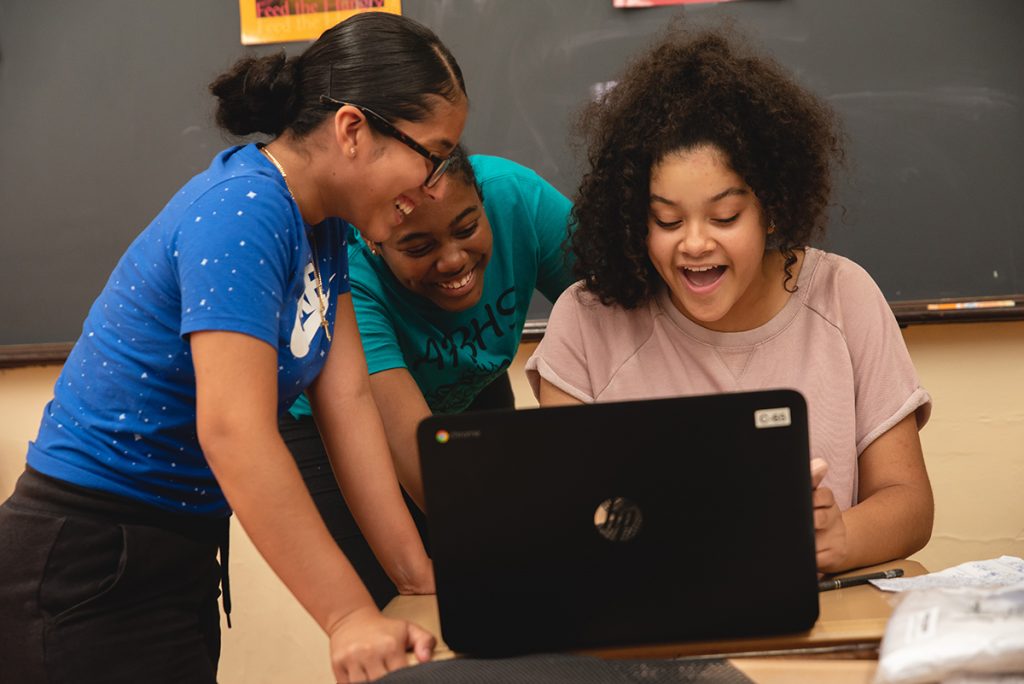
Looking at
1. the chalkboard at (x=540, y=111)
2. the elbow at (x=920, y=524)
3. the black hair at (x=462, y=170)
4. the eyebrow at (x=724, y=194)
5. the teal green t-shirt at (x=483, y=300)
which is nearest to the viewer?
the elbow at (x=920, y=524)

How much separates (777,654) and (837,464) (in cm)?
55

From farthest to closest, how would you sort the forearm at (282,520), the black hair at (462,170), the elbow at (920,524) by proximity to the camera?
the black hair at (462,170), the elbow at (920,524), the forearm at (282,520)

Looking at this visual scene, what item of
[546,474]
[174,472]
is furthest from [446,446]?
[174,472]

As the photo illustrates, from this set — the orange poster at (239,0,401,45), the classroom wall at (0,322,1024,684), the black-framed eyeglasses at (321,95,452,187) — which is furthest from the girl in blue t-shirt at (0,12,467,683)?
the classroom wall at (0,322,1024,684)

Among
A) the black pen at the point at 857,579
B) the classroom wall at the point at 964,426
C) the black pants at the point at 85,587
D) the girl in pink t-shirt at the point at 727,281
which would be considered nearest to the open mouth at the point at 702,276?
the girl in pink t-shirt at the point at 727,281

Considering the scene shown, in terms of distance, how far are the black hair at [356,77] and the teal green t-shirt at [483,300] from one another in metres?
0.40

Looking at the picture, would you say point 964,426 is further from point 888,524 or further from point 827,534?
point 827,534

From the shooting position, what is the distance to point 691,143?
4.37 ft

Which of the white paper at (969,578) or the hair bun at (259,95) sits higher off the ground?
the hair bun at (259,95)

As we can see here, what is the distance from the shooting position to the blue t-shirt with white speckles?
3.22 ft

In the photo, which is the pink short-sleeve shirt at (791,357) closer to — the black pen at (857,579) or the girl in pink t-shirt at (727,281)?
the girl in pink t-shirt at (727,281)

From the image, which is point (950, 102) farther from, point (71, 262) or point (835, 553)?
point (71, 262)

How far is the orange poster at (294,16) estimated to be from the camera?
208cm

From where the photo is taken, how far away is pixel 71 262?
7.25 feet
